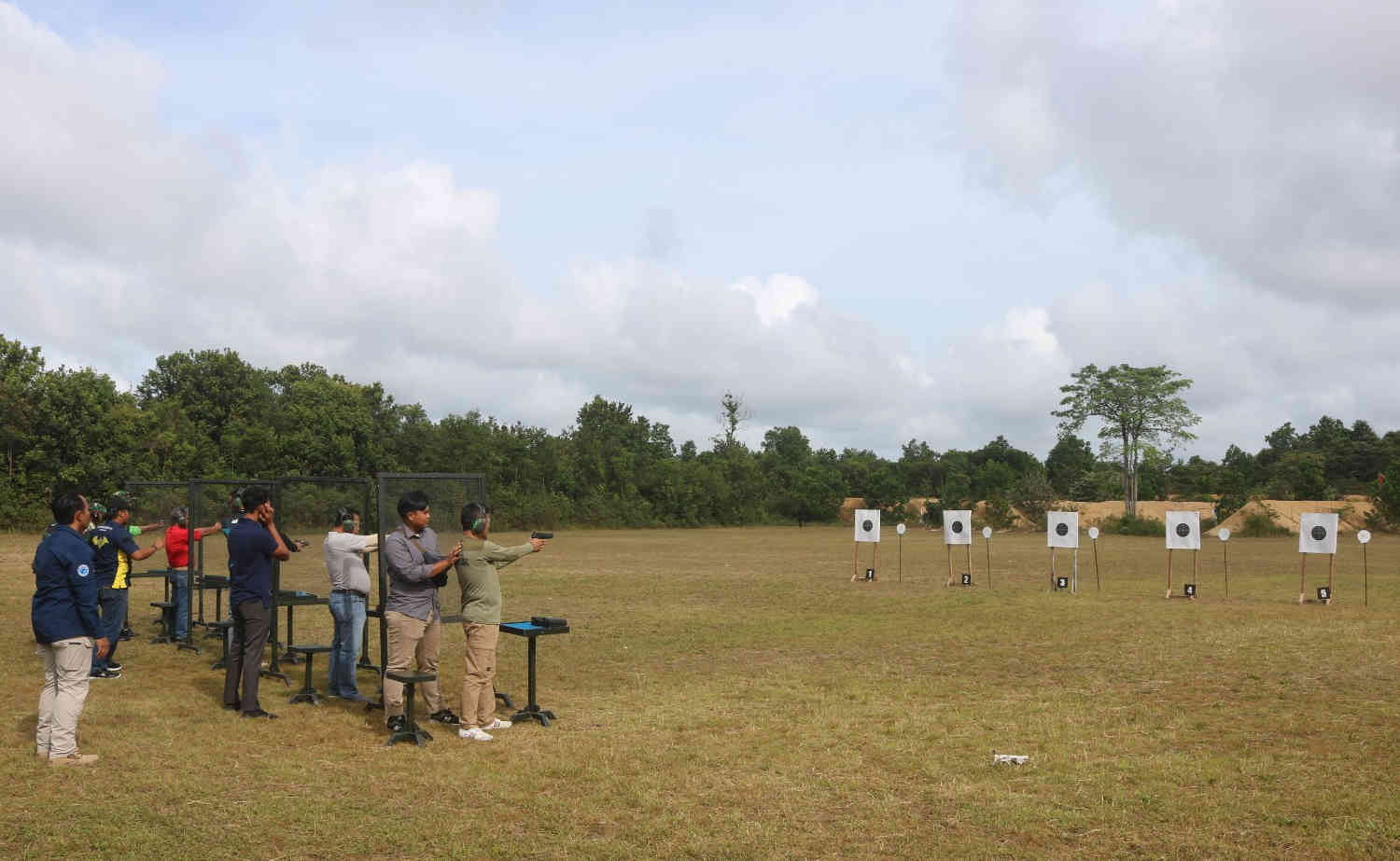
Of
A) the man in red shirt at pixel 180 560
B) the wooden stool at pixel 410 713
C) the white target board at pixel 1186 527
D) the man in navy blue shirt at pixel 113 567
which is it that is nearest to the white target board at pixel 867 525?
the white target board at pixel 1186 527

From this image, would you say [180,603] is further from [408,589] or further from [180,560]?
[408,589]

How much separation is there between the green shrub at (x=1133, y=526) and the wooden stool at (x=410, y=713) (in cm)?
5508

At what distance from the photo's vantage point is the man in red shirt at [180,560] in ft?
46.1

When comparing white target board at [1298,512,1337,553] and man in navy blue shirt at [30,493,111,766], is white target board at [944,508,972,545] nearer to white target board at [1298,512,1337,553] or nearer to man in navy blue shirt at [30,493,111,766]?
white target board at [1298,512,1337,553]

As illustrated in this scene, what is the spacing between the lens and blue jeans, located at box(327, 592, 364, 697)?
412 inches

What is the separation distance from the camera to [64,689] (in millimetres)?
7723

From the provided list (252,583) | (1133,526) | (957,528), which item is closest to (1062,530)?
(957,528)

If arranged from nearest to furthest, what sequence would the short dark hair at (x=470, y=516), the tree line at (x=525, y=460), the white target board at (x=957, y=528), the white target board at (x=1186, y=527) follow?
1. the short dark hair at (x=470, y=516)
2. the white target board at (x=1186, y=527)
3. the white target board at (x=957, y=528)
4. the tree line at (x=525, y=460)

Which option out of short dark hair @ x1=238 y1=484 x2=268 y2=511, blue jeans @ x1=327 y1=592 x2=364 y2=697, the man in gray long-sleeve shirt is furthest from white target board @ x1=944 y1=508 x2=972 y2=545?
short dark hair @ x1=238 y1=484 x2=268 y2=511

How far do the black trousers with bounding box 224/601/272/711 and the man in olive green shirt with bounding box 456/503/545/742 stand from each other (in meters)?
2.17

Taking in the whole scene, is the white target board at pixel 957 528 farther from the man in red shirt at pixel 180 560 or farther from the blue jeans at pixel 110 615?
the blue jeans at pixel 110 615

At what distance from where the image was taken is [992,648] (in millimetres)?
14180

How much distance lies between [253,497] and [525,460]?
58.2 metres

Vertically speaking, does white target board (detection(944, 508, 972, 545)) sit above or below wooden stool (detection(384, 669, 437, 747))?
above
